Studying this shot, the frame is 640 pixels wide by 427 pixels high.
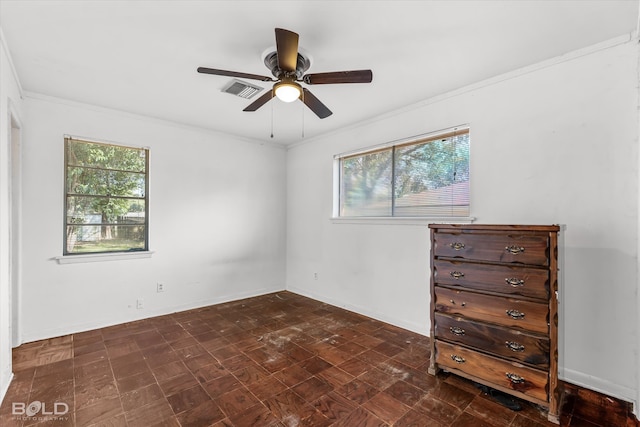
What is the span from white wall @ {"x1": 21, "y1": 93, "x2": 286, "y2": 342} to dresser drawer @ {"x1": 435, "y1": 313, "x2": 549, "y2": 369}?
10.5 feet

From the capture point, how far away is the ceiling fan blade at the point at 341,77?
6.68 ft

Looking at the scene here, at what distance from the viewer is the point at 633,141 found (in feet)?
6.82

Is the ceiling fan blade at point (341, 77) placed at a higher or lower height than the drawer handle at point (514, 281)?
higher

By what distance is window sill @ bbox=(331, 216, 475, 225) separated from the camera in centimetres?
299

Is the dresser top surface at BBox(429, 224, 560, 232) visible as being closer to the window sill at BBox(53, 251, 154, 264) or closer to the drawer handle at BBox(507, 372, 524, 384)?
the drawer handle at BBox(507, 372, 524, 384)

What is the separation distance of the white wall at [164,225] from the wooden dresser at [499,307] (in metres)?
3.13

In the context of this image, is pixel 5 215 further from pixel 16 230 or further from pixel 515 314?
pixel 515 314

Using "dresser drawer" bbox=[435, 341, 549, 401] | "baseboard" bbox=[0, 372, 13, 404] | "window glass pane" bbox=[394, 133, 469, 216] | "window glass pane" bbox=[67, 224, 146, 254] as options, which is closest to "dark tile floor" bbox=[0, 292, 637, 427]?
"baseboard" bbox=[0, 372, 13, 404]

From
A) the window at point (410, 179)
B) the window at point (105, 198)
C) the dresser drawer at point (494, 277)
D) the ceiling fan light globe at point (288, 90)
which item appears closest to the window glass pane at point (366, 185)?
the window at point (410, 179)

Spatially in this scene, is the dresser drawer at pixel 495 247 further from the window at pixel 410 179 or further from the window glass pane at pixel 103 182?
the window glass pane at pixel 103 182

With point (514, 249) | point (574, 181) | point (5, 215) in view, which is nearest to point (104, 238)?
point (5, 215)

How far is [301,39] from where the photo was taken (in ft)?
7.04

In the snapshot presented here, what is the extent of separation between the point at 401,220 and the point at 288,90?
2.02 meters

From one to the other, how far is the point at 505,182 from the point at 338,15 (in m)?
1.98
